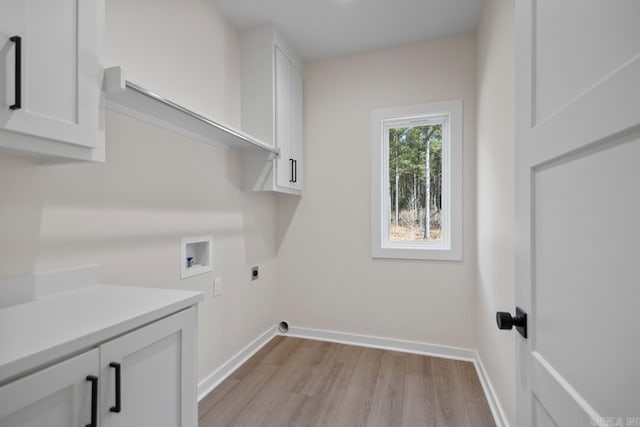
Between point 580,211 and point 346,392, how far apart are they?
1.82 meters

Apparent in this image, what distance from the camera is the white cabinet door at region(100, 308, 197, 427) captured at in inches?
31.3

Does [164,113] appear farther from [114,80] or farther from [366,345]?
[366,345]

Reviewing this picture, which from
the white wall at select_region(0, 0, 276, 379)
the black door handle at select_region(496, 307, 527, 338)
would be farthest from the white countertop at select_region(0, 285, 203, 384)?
the black door handle at select_region(496, 307, 527, 338)

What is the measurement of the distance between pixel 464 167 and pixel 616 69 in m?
2.09

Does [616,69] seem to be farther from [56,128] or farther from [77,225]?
[77,225]

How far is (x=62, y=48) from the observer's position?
2.89ft

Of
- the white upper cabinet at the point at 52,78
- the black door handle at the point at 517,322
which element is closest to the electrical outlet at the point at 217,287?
the white upper cabinet at the point at 52,78

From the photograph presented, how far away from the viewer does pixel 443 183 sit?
2.62m

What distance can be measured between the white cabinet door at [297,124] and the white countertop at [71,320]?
172cm

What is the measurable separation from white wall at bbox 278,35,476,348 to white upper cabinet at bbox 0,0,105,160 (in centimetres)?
196

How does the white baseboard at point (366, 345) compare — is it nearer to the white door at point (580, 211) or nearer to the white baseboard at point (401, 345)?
the white baseboard at point (401, 345)

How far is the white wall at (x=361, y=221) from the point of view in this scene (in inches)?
97.2

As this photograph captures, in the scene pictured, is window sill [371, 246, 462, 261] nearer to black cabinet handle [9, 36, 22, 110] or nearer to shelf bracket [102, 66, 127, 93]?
shelf bracket [102, 66, 127, 93]

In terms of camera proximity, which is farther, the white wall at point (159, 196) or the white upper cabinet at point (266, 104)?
the white upper cabinet at point (266, 104)
